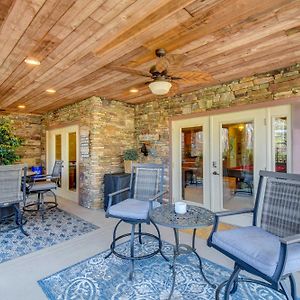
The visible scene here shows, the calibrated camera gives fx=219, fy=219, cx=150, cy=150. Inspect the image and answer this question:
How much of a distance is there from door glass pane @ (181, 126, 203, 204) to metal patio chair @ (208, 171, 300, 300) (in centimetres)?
216

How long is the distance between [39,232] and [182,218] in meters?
2.62

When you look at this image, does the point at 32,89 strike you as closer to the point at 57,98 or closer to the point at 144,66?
the point at 57,98

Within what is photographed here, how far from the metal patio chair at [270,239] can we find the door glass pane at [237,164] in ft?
5.24

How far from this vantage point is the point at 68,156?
19.1ft

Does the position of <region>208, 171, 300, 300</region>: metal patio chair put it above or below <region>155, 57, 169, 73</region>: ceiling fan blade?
below

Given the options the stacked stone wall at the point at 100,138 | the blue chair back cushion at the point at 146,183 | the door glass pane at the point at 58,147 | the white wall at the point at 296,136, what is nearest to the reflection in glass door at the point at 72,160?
the stacked stone wall at the point at 100,138

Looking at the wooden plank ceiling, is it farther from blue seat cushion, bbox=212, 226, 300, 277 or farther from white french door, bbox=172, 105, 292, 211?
blue seat cushion, bbox=212, 226, 300, 277

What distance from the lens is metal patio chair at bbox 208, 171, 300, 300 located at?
145 cm

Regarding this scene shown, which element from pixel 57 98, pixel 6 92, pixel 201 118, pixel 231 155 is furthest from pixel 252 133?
pixel 6 92

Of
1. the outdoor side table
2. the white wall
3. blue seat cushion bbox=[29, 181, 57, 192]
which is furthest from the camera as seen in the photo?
blue seat cushion bbox=[29, 181, 57, 192]

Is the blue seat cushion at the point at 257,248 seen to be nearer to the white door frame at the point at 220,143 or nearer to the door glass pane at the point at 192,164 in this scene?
the white door frame at the point at 220,143

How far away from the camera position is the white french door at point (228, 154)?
134 inches

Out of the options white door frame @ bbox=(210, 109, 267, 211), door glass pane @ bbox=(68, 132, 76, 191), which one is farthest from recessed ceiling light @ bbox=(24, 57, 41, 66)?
white door frame @ bbox=(210, 109, 267, 211)

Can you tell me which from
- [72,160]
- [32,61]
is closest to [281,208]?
[32,61]
